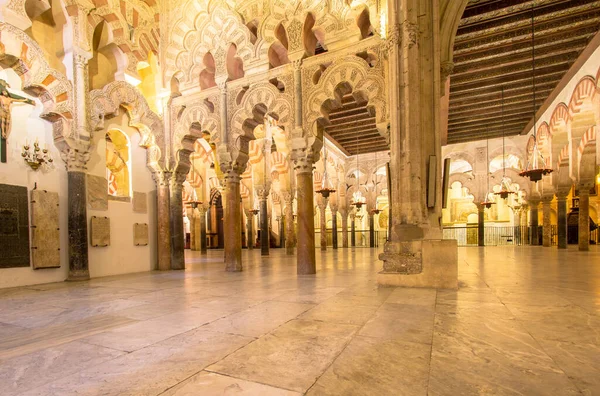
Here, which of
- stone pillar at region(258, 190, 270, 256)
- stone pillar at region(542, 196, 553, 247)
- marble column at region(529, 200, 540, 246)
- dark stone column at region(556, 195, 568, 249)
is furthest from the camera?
marble column at region(529, 200, 540, 246)

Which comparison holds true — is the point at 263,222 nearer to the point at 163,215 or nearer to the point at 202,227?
the point at 202,227

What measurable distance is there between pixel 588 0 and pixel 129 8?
8728 mm

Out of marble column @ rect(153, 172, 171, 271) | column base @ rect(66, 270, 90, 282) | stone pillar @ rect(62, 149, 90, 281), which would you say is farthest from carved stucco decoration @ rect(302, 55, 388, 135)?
column base @ rect(66, 270, 90, 282)

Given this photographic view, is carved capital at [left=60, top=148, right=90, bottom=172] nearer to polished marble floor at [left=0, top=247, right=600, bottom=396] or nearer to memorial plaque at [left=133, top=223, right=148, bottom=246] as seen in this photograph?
memorial plaque at [left=133, top=223, right=148, bottom=246]

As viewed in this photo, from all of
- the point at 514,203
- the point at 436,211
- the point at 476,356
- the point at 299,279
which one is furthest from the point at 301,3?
the point at 514,203

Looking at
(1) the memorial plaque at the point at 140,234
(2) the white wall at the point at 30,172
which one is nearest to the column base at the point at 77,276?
(2) the white wall at the point at 30,172

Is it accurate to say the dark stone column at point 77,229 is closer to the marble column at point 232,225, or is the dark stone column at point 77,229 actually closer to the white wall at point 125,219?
the white wall at point 125,219

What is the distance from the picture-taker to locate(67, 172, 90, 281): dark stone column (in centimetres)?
556

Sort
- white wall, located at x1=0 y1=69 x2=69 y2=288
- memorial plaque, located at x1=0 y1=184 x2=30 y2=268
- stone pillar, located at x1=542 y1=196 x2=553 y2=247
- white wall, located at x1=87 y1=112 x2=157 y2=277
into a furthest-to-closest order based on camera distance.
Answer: stone pillar, located at x1=542 y1=196 x2=553 y2=247 < white wall, located at x1=87 y1=112 x2=157 y2=277 < white wall, located at x1=0 y1=69 x2=69 y2=288 < memorial plaque, located at x1=0 y1=184 x2=30 y2=268

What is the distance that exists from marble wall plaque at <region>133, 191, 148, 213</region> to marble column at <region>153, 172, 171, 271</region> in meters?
0.25

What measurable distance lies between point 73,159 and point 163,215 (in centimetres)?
212

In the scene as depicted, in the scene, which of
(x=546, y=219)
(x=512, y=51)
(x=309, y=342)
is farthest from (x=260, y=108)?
(x=546, y=219)

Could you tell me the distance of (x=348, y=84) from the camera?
17.6ft

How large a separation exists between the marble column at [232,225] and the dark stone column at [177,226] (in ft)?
4.29
